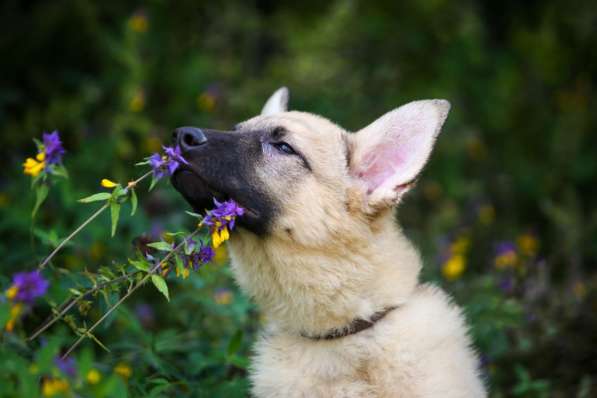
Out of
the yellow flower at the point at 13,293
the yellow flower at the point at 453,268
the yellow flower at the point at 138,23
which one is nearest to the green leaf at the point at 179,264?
the yellow flower at the point at 13,293

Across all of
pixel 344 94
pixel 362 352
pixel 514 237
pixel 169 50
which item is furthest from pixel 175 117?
pixel 362 352

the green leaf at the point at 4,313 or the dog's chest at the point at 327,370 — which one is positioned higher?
the dog's chest at the point at 327,370

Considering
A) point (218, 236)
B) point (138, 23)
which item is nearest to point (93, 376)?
point (218, 236)

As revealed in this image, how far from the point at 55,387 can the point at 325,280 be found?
4.75 ft

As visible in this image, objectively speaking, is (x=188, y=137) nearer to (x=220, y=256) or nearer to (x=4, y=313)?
(x=4, y=313)

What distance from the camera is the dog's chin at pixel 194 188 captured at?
128 inches

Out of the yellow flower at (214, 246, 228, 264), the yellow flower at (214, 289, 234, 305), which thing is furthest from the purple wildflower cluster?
the yellow flower at (214, 246, 228, 264)

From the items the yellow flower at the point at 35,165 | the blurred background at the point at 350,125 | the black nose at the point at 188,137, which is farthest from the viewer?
the blurred background at the point at 350,125

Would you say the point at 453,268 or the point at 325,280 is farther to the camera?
the point at 453,268

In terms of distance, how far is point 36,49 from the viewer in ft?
21.8

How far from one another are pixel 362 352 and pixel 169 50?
185 inches

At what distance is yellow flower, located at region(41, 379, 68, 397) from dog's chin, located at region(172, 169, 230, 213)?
1.18 m

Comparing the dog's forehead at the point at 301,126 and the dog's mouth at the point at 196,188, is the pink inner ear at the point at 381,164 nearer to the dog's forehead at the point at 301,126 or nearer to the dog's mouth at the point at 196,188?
the dog's forehead at the point at 301,126

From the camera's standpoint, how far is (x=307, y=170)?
11.7 ft
